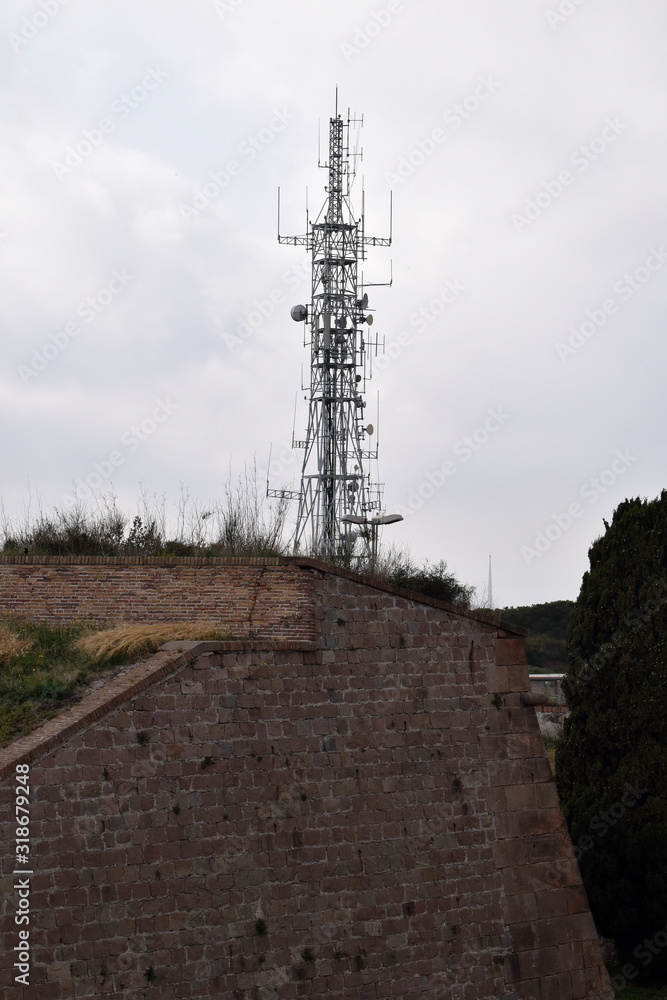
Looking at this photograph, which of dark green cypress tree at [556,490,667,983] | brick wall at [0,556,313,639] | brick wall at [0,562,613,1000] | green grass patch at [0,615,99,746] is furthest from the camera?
dark green cypress tree at [556,490,667,983]

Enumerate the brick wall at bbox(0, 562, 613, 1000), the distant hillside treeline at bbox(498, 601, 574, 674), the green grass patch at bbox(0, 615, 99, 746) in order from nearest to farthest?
the brick wall at bbox(0, 562, 613, 1000)
the green grass patch at bbox(0, 615, 99, 746)
the distant hillside treeline at bbox(498, 601, 574, 674)

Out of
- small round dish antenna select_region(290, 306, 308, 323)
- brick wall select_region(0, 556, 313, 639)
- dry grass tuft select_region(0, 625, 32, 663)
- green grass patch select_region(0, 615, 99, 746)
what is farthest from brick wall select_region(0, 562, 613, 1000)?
small round dish antenna select_region(290, 306, 308, 323)

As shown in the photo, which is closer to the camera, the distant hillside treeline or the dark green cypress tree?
the dark green cypress tree

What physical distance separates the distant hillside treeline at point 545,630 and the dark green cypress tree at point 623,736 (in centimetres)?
2282

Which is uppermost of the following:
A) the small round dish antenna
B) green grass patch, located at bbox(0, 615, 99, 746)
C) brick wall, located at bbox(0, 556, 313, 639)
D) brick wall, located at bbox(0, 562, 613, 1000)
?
the small round dish antenna

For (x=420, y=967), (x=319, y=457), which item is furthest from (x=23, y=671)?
(x=319, y=457)

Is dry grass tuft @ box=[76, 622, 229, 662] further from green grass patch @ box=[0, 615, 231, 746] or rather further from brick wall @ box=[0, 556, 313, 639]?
brick wall @ box=[0, 556, 313, 639]

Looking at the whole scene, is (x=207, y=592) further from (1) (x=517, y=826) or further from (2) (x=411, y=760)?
(1) (x=517, y=826)

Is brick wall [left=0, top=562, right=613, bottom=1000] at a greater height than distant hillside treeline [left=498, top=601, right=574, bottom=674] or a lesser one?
lesser

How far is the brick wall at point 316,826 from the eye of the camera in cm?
898

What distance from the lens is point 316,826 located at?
10469 mm

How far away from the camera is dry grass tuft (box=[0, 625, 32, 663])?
11.1 metres

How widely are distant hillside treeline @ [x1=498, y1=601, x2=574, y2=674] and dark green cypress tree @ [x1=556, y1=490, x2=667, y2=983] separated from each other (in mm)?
22823

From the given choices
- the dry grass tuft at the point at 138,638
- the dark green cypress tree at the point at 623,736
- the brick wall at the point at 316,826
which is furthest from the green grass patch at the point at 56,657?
the dark green cypress tree at the point at 623,736
